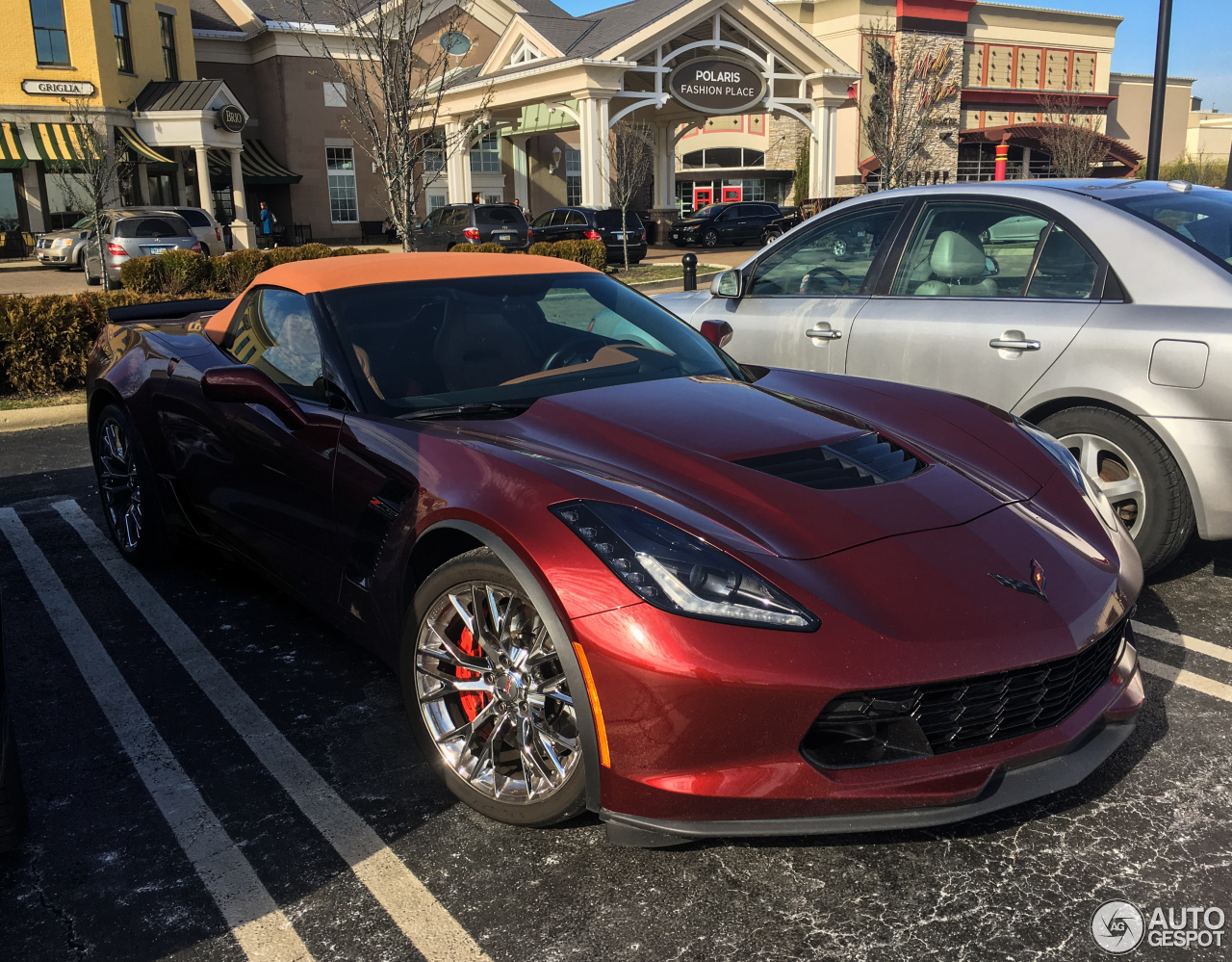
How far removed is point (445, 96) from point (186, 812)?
108ft

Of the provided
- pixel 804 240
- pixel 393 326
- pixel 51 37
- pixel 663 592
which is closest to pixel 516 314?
pixel 393 326

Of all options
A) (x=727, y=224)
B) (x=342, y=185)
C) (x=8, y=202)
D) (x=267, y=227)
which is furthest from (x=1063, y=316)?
(x=342, y=185)

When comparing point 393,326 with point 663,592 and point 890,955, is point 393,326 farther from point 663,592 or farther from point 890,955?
point 890,955

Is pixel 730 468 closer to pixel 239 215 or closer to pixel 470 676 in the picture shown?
pixel 470 676

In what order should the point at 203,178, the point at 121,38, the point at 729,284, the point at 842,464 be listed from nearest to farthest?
the point at 842,464 < the point at 729,284 < the point at 121,38 < the point at 203,178

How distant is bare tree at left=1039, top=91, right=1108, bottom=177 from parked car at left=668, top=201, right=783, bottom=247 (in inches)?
574

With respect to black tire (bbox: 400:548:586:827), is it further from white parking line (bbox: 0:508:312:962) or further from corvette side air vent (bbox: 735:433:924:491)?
corvette side air vent (bbox: 735:433:924:491)

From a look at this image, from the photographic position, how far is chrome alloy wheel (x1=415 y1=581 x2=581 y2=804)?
8.84 feet

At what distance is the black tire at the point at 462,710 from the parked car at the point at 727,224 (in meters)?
32.8

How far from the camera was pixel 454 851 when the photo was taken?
2791 mm

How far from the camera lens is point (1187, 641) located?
3988mm

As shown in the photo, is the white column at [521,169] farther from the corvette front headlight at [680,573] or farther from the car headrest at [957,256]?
the corvette front headlight at [680,573]

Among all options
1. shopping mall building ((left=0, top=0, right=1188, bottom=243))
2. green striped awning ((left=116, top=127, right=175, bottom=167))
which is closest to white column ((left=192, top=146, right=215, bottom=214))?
shopping mall building ((left=0, top=0, right=1188, bottom=243))

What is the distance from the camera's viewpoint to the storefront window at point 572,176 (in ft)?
136
